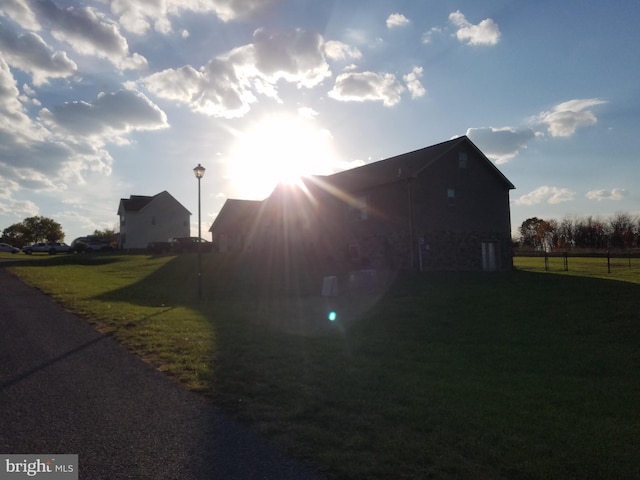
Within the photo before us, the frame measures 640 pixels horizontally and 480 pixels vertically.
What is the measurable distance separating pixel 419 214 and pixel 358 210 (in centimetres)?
533

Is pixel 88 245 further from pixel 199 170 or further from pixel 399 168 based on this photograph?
pixel 199 170

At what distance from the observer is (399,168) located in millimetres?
32125

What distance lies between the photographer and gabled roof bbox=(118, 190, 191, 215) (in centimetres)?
7075

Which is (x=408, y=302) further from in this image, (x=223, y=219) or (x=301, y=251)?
(x=223, y=219)

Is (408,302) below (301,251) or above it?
below

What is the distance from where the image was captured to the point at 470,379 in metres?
8.45

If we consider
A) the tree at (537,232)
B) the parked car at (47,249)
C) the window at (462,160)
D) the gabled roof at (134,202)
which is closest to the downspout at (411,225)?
the window at (462,160)

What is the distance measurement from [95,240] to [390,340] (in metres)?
63.4

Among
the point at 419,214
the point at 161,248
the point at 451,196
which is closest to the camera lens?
the point at 419,214

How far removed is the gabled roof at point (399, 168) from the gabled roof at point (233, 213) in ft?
54.2

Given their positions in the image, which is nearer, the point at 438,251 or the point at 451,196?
the point at 438,251

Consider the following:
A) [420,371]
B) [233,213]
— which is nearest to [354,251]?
[420,371]

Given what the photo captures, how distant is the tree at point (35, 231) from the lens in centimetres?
10733

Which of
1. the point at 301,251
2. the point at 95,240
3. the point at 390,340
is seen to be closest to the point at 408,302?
the point at 390,340
